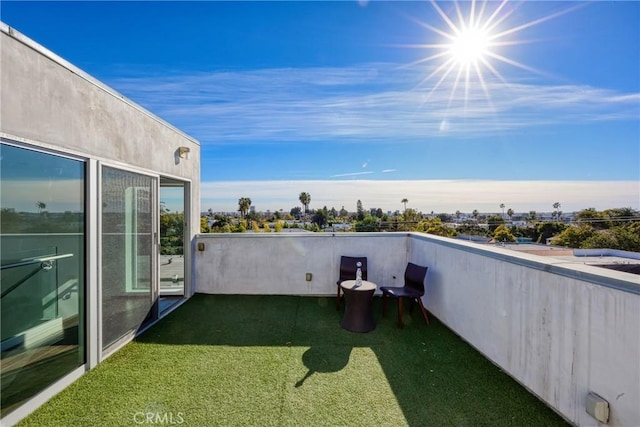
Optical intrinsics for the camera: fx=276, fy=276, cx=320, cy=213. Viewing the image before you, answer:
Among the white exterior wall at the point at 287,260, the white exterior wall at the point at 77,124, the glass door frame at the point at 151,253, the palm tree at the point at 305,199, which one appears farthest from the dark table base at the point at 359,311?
the palm tree at the point at 305,199

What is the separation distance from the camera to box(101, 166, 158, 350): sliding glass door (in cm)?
282

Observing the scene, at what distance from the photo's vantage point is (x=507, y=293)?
8.23 ft

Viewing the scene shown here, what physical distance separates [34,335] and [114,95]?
2.29 meters

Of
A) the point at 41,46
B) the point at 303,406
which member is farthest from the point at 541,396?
the point at 41,46

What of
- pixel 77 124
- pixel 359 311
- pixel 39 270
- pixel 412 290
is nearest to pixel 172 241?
pixel 39 270


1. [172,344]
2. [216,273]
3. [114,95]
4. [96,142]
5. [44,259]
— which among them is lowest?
[172,344]

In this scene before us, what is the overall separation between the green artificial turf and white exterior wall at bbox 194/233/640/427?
0.86 ft

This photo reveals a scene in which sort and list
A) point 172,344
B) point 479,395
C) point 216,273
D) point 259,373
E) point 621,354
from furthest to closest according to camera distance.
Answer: point 216,273 < point 172,344 < point 259,373 < point 479,395 < point 621,354

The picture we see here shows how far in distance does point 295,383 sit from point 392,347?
3.99ft

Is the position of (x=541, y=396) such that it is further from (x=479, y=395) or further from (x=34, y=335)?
(x=34, y=335)

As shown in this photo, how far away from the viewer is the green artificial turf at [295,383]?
1.96 meters

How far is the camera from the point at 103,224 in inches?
108

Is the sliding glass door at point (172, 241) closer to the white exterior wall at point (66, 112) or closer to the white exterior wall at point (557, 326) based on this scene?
A: the white exterior wall at point (66, 112)

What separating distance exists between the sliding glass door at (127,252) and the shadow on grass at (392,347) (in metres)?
0.38
